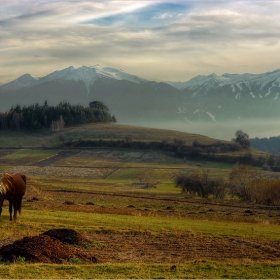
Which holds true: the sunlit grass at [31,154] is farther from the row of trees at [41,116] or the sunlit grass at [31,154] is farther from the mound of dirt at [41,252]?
the mound of dirt at [41,252]

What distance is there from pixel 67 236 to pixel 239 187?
195 feet

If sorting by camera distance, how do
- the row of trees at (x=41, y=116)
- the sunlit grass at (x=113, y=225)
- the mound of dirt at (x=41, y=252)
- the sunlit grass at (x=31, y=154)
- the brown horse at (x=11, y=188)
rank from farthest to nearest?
the row of trees at (x=41, y=116), the sunlit grass at (x=31, y=154), the sunlit grass at (x=113, y=225), the brown horse at (x=11, y=188), the mound of dirt at (x=41, y=252)

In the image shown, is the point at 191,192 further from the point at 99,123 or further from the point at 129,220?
the point at 99,123

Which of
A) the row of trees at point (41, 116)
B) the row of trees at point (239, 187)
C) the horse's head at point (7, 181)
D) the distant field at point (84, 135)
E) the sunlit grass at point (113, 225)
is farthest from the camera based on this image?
the row of trees at point (41, 116)

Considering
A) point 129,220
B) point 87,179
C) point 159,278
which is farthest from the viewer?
point 87,179

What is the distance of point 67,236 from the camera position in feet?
74.5

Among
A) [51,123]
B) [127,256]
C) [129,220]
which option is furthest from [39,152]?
[127,256]

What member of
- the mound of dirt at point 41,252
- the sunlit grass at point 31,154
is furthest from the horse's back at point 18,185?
the sunlit grass at point 31,154

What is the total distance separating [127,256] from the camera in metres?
21.5

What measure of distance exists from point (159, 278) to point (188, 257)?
18.1 feet

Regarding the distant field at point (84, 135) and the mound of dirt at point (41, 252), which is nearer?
the mound of dirt at point (41, 252)

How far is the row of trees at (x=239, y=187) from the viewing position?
233 feet

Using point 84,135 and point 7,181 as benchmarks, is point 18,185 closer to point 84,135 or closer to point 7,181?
point 7,181

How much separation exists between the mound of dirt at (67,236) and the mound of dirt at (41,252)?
61.4 inches
